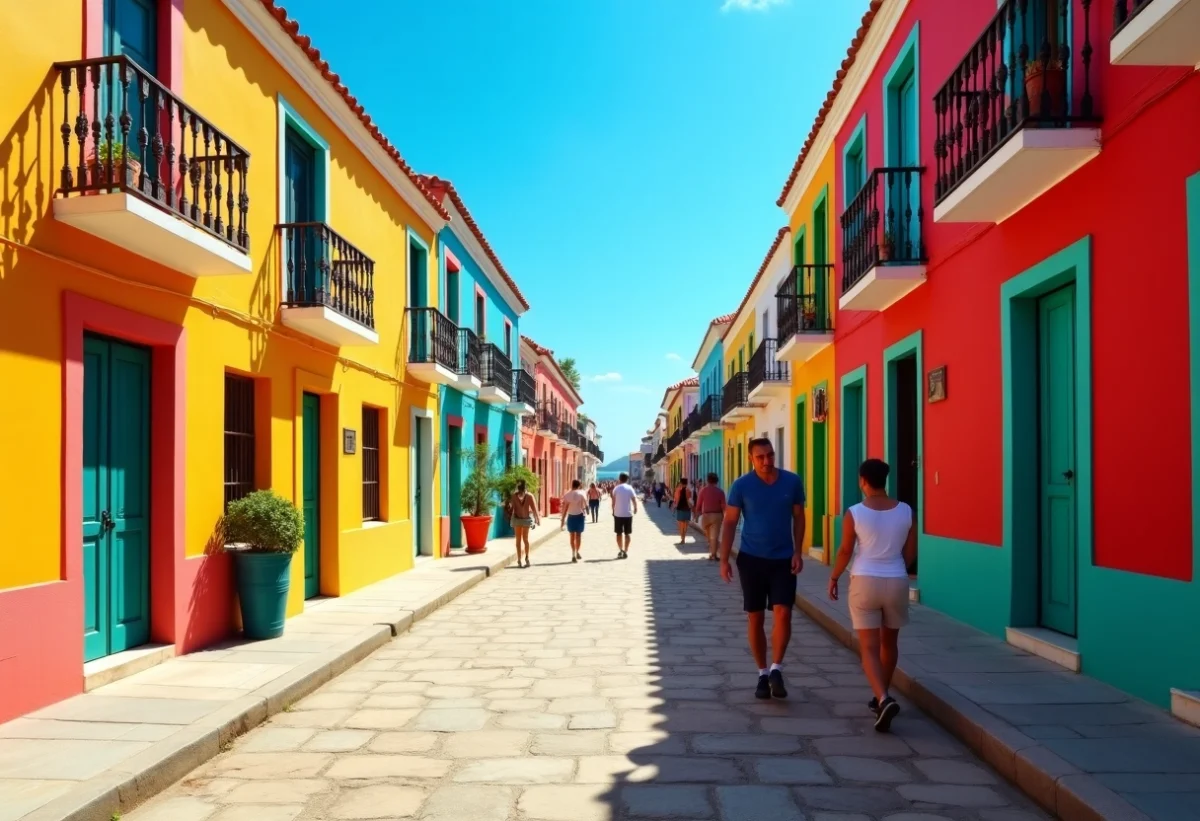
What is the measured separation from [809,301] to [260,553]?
10.3 metres

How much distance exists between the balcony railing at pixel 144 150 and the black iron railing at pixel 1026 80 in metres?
5.88

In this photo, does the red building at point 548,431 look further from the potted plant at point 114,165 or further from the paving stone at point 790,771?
the paving stone at point 790,771

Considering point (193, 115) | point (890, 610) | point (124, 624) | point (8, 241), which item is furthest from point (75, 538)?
point (890, 610)

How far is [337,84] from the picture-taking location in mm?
10523

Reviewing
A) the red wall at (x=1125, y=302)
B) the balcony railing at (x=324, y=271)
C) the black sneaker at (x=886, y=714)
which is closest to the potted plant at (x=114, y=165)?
the balcony railing at (x=324, y=271)

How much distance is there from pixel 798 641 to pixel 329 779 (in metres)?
5.05

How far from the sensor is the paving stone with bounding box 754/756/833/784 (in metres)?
4.51

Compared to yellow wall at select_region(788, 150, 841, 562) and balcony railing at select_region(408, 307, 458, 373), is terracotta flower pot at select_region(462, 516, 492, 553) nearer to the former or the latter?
balcony railing at select_region(408, 307, 458, 373)

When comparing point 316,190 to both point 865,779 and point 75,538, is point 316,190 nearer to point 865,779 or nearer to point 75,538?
point 75,538

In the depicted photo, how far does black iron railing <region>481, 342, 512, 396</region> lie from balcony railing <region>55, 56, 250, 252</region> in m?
10.6

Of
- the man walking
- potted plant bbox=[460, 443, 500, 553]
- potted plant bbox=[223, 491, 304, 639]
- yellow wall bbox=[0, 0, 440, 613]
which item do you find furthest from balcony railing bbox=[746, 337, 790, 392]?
potted plant bbox=[223, 491, 304, 639]

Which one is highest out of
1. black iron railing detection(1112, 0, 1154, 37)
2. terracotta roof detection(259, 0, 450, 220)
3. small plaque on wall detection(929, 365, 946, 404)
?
terracotta roof detection(259, 0, 450, 220)

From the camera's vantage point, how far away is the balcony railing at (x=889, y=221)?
9.88 meters

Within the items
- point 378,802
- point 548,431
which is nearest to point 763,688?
point 378,802
